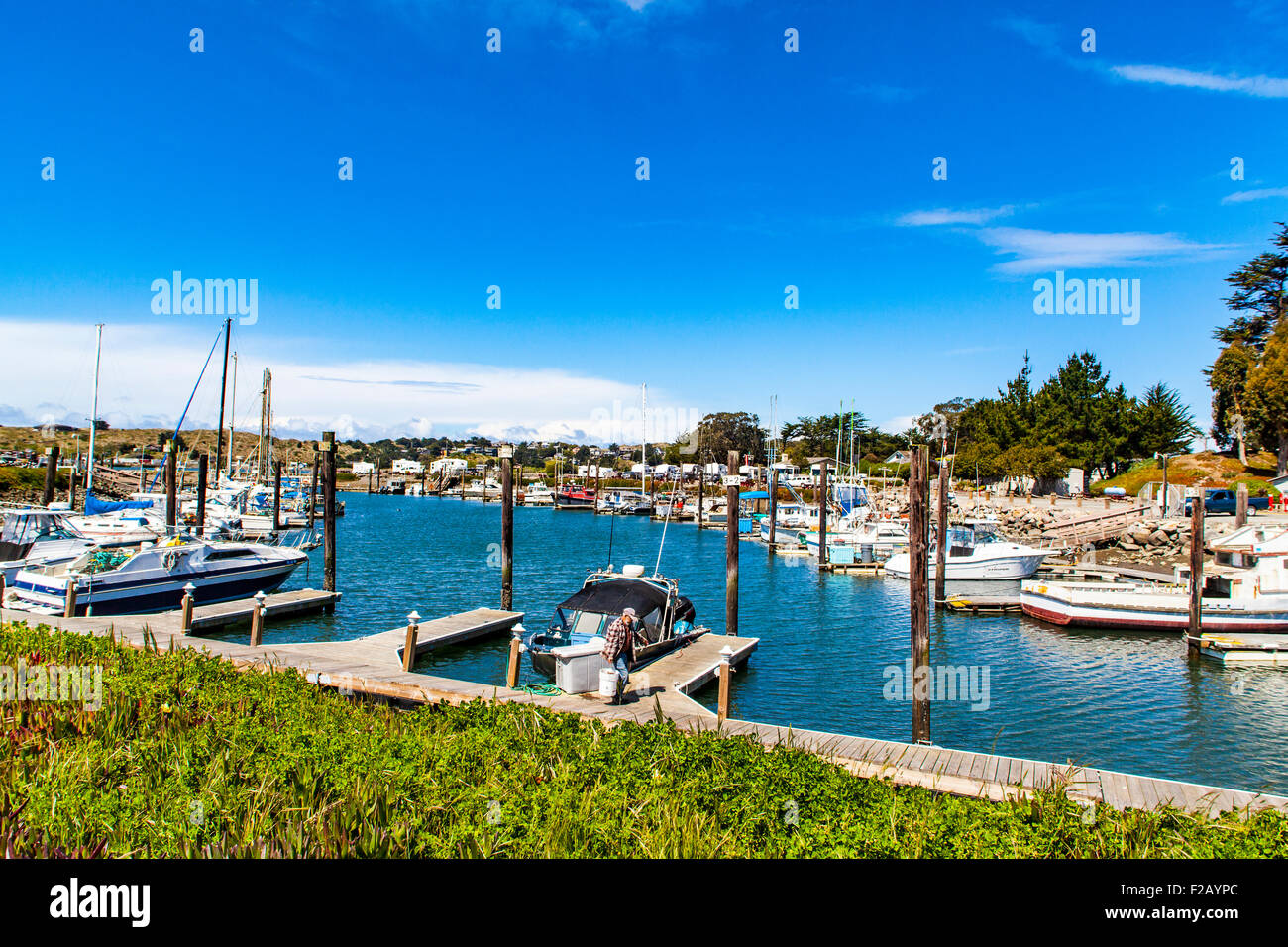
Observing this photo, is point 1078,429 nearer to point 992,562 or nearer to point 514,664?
point 992,562

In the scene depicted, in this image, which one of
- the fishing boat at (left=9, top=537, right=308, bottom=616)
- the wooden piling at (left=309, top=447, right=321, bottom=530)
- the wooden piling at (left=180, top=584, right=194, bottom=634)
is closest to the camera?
the wooden piling at (left=180, top=584, right=194, bottom=634)

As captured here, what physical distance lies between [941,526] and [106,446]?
186383mm

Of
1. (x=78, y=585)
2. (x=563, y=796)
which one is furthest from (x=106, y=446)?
(x=563, y=796)

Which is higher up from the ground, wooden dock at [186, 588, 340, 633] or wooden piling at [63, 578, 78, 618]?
wooden piling at [63, 578, 78, 618]

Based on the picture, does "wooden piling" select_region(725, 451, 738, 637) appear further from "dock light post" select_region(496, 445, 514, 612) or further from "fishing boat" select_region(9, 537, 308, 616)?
"fishing boat" select_region(9, 537, 308, 616)

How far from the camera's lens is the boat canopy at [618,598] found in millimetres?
20703

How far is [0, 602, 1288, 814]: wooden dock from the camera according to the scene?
9.36m

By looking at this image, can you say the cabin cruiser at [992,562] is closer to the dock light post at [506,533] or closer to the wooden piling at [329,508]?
the dock light post at [506,533]

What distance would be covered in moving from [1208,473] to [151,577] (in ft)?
254

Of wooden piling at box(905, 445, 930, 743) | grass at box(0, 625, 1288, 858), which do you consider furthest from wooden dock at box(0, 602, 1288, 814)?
wooden piling at box(905, 445, 930, 743)

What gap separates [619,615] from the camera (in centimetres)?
2014

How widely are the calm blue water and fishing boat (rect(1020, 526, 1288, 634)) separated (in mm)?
788

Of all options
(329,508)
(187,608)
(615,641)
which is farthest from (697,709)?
(329,508)
